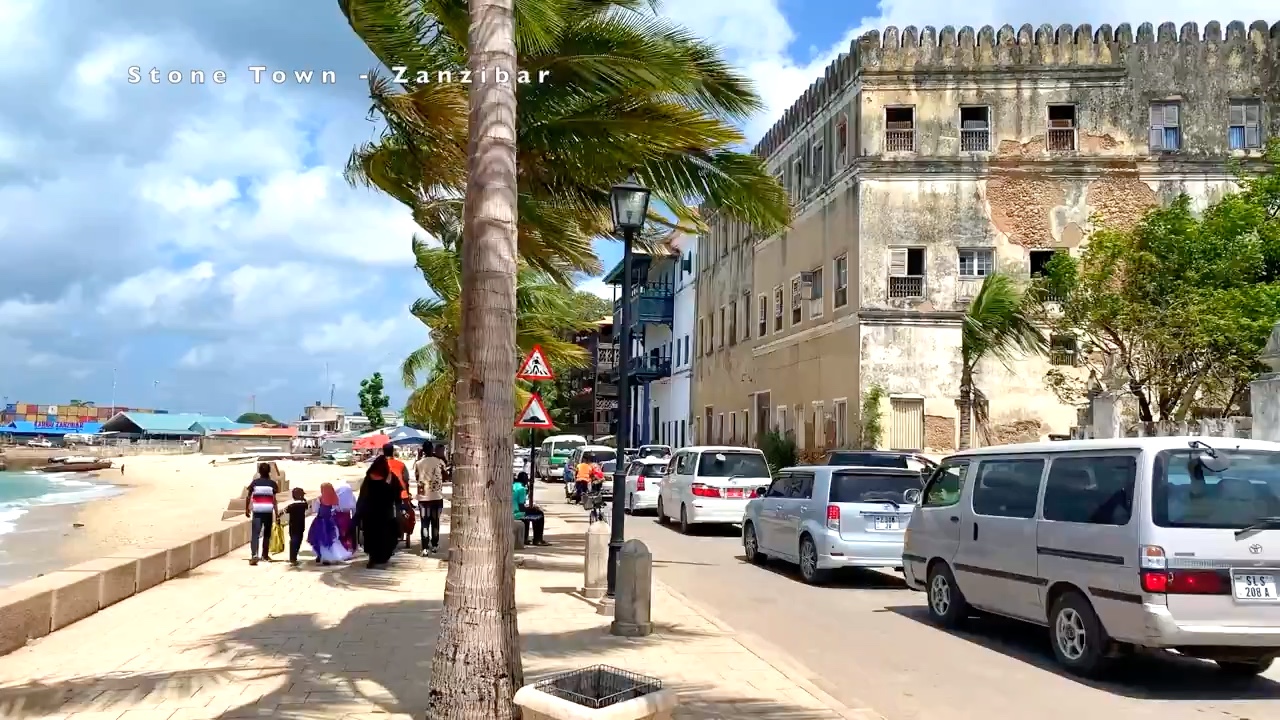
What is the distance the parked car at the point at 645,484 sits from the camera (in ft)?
93.5

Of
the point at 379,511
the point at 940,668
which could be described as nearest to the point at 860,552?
the point at 940,668

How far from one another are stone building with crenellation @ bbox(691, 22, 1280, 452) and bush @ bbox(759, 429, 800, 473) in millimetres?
4101

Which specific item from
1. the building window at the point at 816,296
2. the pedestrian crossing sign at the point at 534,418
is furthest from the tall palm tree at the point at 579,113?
the building window at the point at 816,296

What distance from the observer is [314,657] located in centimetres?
866

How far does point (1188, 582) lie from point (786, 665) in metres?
3.08

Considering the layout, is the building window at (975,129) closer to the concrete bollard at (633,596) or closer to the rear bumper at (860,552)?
the rear bumper at (860,552)

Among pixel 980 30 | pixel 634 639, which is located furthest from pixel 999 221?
pixel 634 639

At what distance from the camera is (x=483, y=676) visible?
5891 mm

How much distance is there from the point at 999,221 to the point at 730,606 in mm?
21327

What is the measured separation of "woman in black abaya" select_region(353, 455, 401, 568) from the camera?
49.1ft

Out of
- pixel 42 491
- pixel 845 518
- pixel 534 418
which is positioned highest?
pixel 534 418

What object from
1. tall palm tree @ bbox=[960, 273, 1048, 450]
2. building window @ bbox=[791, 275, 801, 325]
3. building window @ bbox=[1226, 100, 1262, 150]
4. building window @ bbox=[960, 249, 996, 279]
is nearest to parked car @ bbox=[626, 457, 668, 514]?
tall palm tree @ bbox=[960, 273, 1048, 450]

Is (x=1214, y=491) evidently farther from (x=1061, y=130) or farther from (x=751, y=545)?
(x=1061, y=130)

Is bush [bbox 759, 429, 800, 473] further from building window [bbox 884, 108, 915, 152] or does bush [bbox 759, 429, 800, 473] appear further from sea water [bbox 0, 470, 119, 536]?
sea water [bbox 0, 470, 119, 536]
